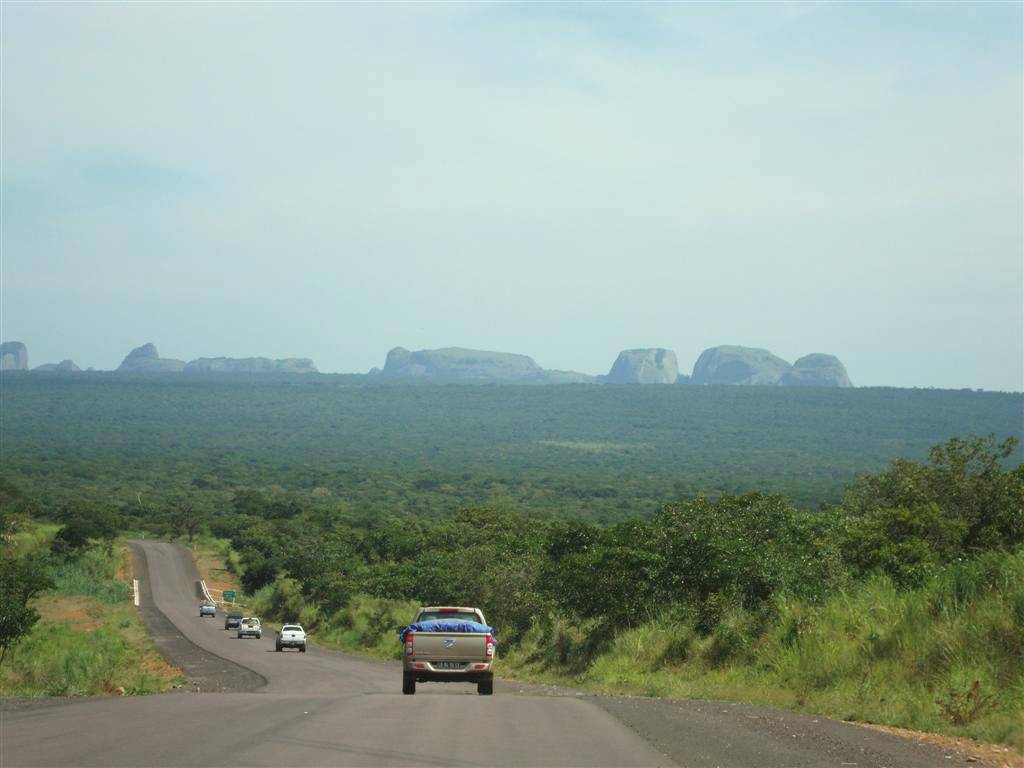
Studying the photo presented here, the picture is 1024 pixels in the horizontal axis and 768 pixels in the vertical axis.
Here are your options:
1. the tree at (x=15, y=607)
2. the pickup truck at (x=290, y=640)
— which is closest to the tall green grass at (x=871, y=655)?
the tree at (x=15, y=607)

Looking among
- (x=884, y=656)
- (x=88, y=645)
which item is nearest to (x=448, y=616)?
(x=884, y=656)

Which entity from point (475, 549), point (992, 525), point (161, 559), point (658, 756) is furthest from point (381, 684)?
point (161, 559)

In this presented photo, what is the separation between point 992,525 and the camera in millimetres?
29000

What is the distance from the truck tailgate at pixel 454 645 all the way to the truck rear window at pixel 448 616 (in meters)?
0.92

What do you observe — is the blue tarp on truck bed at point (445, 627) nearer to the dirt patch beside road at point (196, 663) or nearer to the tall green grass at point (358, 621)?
the dirt patch beside road at point (196, 663)

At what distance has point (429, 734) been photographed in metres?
11.4

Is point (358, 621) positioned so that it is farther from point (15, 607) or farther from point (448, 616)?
point (448, 616)

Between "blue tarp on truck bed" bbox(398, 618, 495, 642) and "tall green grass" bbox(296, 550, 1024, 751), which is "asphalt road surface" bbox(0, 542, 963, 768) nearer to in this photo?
"tall green grass" bbox(296, 550, 1024, 751)

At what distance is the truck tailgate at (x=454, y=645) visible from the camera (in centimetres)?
2070

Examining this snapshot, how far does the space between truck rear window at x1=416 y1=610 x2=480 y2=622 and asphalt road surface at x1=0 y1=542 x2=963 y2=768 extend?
5441 millimetres

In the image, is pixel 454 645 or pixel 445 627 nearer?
pixel 454 645

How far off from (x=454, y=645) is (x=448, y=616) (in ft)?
6.92

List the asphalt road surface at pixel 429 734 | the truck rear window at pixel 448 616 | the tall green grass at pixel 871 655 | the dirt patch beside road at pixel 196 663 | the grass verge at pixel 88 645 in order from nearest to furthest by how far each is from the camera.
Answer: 1. the asphalt road surface at pixel 429 734
2. the tall green grass at pixel 871 655
3. the truck rear window at pixel 448 616
4. the grass verge at pixel 88 645
5. the dirt patch beside road at pixel 196 663

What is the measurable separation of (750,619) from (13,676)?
22877 millimetres
